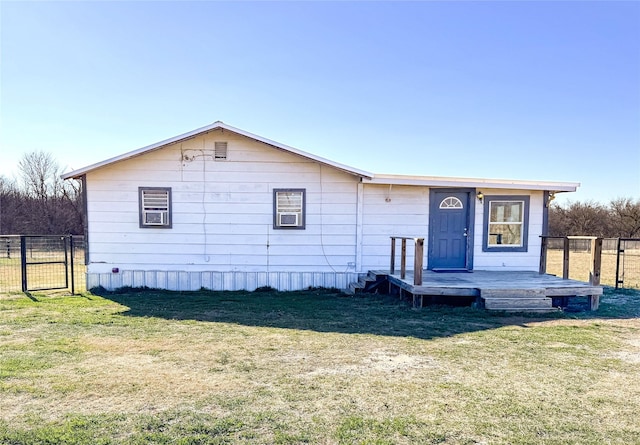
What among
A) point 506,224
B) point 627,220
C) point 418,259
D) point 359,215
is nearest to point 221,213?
point 359,215

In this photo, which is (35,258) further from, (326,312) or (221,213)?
(326,312)

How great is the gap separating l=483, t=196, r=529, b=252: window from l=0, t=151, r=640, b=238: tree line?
86.1 ft

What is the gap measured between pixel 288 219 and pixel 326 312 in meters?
2.90

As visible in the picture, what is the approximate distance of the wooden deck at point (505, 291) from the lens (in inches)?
255

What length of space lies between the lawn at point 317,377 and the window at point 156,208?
2.74 m

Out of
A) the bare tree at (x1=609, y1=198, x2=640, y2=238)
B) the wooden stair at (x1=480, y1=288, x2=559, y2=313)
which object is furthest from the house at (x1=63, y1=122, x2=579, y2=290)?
the bare tree at (x1=609, y1=198, x2=640, y2=238)

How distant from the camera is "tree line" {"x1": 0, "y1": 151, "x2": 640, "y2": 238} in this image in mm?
31172

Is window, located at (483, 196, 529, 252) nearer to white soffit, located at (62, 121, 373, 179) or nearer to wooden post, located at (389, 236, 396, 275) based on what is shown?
wooden post, located at (389, 236, 396, 275)

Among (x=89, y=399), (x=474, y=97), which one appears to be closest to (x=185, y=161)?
(x=89, y=399)

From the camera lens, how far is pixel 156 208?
8.73 m

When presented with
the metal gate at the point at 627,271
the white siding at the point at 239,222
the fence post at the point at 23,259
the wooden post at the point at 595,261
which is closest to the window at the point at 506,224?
the white siding at the point at 239,222

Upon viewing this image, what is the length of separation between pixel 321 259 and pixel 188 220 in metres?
3.25

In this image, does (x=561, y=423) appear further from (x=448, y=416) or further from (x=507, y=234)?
(x=507, y=234)

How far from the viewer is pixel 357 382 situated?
348 cm
